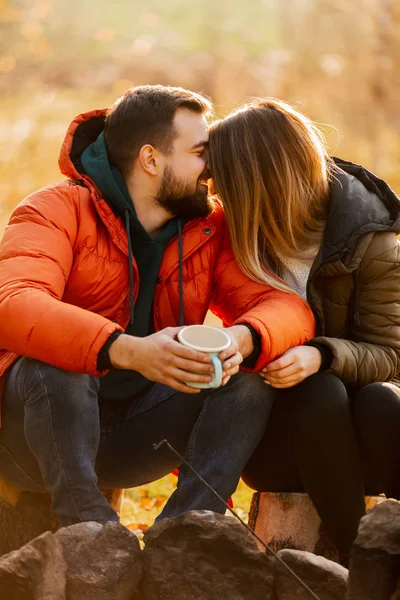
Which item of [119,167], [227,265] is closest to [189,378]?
[227,265]

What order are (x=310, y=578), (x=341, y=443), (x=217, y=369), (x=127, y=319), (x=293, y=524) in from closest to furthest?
1. (x=310, y=578)
2. (x=217, y=369)
3. (x=341, y=443)
4. (x=293, y=524)
5. (x=127, y=319)

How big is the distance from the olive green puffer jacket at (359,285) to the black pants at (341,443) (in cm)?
12

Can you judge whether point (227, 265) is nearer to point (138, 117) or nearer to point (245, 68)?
point (138, 117)

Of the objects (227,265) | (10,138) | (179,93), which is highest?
(179,93)

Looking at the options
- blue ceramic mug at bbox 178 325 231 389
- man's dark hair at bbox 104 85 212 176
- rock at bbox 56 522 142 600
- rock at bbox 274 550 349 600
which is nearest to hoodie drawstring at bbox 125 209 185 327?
man's dark hair at bbox 104 85 212 176

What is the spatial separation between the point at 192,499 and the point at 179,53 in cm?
861

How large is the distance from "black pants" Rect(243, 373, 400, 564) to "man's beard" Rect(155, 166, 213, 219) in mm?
713

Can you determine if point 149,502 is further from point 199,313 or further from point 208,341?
point 208,341

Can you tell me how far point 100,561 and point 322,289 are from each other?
130 cm

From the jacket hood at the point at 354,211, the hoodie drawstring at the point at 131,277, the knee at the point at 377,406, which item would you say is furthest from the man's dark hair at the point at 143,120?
the knee at the point at 377,406

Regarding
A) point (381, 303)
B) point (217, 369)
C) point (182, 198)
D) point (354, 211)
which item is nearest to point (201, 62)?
point (182, 198)

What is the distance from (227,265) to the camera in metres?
3.00

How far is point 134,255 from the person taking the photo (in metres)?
2.97

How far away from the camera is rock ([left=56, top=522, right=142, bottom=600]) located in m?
1.86
